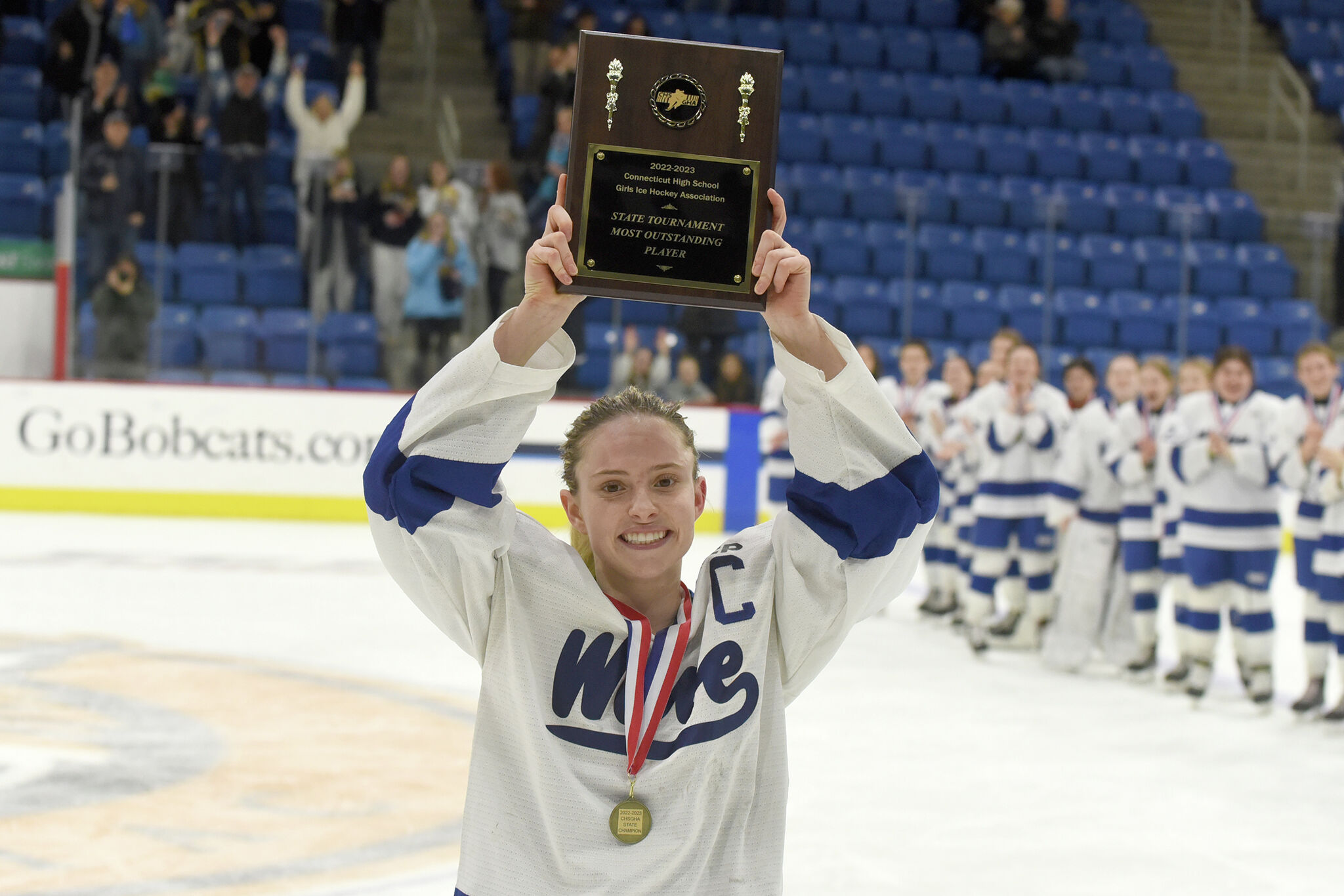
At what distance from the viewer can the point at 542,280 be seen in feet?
5.90

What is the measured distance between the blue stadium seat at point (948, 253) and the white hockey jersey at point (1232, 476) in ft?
20.7

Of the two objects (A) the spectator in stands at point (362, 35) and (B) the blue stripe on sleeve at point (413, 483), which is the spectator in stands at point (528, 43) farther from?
(B) the blue stripe on sleeve at point (413, 483)

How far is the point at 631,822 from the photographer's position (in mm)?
1837

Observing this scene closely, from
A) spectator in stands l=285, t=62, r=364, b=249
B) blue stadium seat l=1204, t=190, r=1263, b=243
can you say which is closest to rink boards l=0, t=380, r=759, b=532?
spectator in stands l=285, t=62, r=364, b=249

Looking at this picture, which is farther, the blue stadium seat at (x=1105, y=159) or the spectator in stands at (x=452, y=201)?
the blue stadium seat at (x=1105, y=159)

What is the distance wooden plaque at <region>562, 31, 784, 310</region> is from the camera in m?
1.90

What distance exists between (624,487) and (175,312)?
9707mm

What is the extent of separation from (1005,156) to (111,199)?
843 cm

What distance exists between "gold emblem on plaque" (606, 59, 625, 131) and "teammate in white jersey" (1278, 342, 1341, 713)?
4.76 metres

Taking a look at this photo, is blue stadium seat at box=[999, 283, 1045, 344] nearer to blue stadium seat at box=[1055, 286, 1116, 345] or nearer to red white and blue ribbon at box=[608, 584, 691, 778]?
blue stadium seat at box=[1055, 286, 1116, 345]

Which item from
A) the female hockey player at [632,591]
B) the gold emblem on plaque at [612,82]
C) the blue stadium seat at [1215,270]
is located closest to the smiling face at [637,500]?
the female hockey player at [632,591]

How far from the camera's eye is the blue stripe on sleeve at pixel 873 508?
1.86 metres

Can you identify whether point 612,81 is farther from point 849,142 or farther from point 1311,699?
point 849,142

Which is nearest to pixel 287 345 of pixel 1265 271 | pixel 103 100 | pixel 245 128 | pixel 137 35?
pixel 245 128
